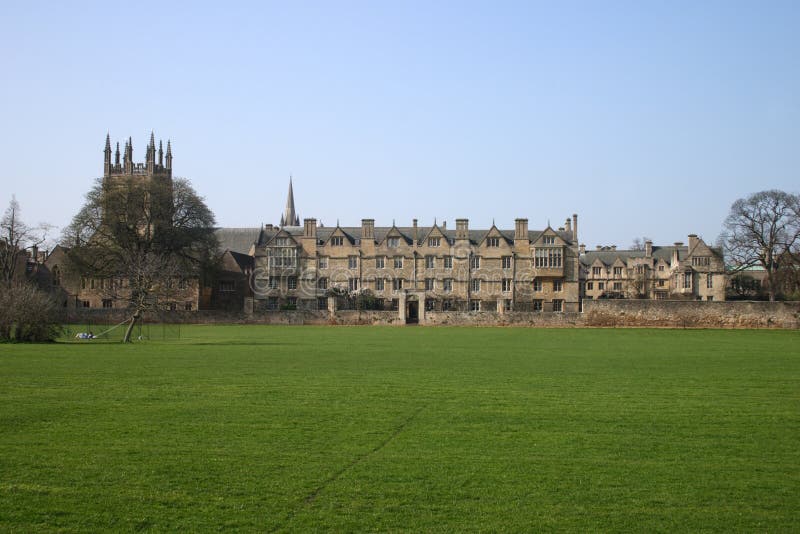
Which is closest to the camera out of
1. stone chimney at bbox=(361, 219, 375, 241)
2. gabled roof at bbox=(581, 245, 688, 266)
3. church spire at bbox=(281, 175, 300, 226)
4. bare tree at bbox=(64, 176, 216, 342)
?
bare tree at bbox=(64, 176, 216, 342)

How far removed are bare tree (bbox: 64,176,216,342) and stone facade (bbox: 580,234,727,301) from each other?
47.2 m

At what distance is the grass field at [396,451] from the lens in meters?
7.94

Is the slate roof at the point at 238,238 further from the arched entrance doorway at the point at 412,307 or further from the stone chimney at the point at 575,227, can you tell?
the stone chimney at the point at 575,227

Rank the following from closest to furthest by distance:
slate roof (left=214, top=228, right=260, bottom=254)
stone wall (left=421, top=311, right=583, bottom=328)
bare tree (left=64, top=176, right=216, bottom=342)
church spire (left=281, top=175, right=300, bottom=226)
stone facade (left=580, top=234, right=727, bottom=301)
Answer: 1. stone wall (left=421, top=311, right=583, bottom=328)
2. bare tree (left=64, top=176, right=216, bottom=342)
3. slate roof (left=214, top=228, right=260, bottom=254)
4. stone facade (left=580, top=234, right=727, bottom=301)
5. church spire (left=281, top=175, right=300, bottom=226)

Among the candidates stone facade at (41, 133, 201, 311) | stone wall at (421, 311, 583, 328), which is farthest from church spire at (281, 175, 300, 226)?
stone wall at (421, 311, 583, 328)

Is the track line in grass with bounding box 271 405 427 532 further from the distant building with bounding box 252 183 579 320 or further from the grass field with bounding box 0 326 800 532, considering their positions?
the distant building with bounding box 252 183 579 320

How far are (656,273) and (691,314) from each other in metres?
44.8

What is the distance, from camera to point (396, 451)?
10617 millimetres

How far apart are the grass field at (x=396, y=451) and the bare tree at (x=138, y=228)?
141 ft

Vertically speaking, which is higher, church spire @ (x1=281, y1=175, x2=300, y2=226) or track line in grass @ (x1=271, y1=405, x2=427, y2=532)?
church spire @ (x1=281, y1=175, x2=300, y2=226)

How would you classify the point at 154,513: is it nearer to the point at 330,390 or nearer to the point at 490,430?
the point at 490,430

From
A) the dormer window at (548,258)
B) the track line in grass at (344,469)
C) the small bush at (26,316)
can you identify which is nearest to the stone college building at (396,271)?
the dormer window at (548,258)

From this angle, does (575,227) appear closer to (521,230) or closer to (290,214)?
(521,230)

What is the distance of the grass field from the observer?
7.94 m
